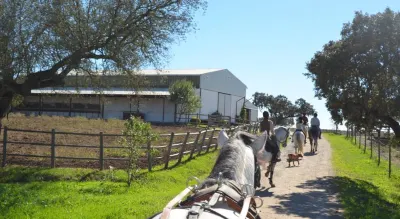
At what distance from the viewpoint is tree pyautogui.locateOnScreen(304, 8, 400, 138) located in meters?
12.7

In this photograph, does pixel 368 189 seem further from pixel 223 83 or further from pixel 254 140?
pixel 223 83

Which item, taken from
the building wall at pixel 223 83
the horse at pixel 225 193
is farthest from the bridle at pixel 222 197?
the building wall at pixel 223 83

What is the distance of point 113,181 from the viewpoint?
1170 cm

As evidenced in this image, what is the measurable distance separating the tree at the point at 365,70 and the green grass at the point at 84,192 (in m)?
5.62

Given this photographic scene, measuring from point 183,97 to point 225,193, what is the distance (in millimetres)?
40475

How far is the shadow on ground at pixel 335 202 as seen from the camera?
27.7ft

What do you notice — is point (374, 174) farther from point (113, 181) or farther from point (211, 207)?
point (211, 207)

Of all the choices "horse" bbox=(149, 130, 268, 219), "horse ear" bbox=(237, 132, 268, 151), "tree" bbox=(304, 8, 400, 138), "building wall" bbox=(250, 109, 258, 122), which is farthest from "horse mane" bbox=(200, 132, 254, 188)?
"building wall" bbox=(250, 109, 258, 122)

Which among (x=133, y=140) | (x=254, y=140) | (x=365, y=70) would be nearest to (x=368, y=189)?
(x=365, y=70)

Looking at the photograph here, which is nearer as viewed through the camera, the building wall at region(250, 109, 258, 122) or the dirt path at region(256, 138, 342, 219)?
the dirt path at region(256, 138, 342, 219)

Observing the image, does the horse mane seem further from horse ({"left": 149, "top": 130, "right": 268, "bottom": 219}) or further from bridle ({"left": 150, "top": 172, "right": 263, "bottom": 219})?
bridle ({"left": 150, "top": 172, "right": 263, "bottom": 219})

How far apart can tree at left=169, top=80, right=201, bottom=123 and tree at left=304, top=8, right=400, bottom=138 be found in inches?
1132

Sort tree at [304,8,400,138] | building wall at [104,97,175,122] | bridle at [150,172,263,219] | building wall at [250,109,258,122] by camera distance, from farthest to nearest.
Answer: building wall at [250,109,258,122], building wall at [104,97,175,122], tree at [304,8,400,138], bridle at [150,172,263,219]

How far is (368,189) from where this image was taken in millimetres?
11711
